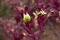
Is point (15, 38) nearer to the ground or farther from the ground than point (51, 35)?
nearer to the ground

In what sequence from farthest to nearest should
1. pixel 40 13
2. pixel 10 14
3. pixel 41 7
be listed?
pixel 10 14 → pixel 41 7 → pixel 40 13

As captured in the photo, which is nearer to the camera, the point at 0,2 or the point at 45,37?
the point at 45,37

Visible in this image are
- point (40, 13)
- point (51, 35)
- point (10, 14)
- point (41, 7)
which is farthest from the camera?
point (10, 14)

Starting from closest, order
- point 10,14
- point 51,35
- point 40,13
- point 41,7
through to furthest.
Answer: point 40,13, point 41,7, point 51,35, point 10,14

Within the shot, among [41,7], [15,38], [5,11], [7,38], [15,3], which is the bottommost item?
[15,38]

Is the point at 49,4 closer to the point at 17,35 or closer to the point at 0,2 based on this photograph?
the point at 17,35

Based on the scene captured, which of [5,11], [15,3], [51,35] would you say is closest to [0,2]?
[5,11]

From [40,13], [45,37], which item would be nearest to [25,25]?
[40,13]

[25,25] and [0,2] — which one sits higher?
[0,2]

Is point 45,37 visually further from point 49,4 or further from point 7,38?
point 49,4

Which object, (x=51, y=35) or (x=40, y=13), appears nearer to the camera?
(x=40, y=13)
